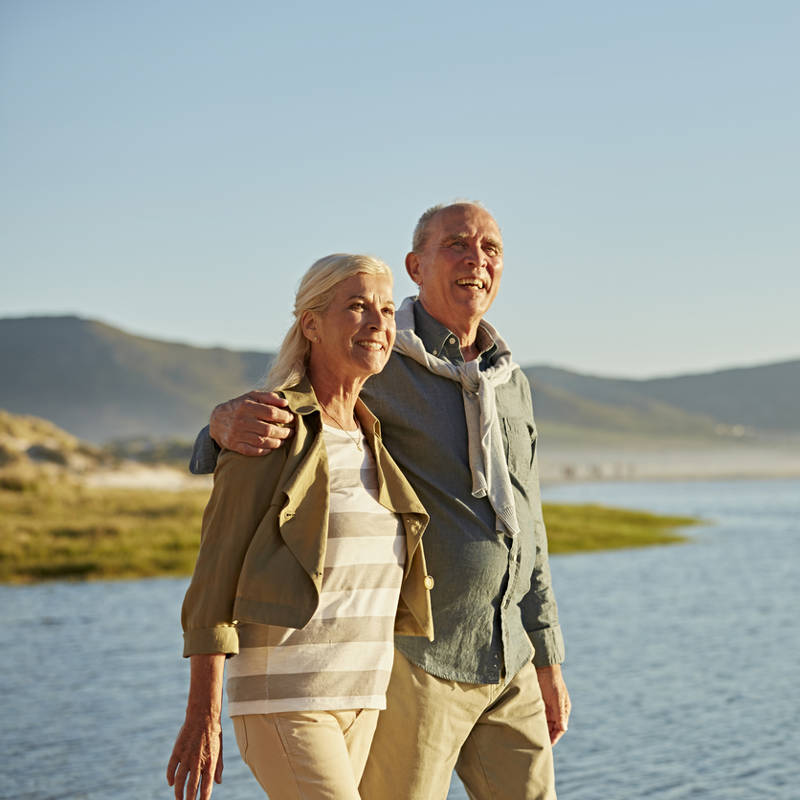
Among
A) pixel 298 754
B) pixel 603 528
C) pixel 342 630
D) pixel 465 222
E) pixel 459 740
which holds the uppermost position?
pixel 465 222

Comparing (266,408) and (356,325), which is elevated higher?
(356,325)

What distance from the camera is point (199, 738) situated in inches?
103

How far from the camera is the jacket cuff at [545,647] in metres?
3.77

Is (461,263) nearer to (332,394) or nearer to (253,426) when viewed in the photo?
(332,394)

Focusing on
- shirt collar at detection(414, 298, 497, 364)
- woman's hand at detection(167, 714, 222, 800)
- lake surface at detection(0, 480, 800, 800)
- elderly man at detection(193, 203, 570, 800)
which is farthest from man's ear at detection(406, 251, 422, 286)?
lake surface at detection(0, 480, 800, 800)

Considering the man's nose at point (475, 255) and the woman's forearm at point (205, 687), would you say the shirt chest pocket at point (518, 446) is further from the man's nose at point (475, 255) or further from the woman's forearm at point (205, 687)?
the woman's forearm at point (205, 687)

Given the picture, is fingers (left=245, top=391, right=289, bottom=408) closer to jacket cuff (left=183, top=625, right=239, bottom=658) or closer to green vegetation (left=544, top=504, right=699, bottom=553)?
jacket cuff (left=183, top=625, right=239, bottom=658)

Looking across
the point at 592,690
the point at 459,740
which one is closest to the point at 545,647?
the point at 459,740

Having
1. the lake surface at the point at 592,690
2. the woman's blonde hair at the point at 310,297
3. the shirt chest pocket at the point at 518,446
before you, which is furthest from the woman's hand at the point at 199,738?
the lake surface at the point at 592,690

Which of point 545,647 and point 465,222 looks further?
point 545,647

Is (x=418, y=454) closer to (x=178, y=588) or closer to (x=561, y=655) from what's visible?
(x=561, y=655)

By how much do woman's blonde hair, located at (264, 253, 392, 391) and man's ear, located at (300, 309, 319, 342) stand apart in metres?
0.01

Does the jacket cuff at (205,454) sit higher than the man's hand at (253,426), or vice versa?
the man's hand at (253,426)

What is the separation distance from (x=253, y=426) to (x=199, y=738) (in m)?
0.69
